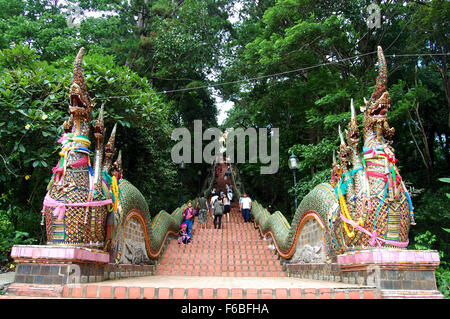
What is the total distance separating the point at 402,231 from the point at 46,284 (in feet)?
14.9

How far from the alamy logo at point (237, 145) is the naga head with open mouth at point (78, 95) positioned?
363 inches

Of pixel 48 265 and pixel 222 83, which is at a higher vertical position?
pixel 222 83

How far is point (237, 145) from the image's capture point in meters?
19.3

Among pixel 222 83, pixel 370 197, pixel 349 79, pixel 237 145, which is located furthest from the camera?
pixel 237 145

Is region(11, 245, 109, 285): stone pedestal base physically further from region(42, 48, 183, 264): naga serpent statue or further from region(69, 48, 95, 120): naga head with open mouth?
region(69, 48, 95, 120): naga head with open mouth

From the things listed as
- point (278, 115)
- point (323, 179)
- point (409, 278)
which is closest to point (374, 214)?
point (409, 278)

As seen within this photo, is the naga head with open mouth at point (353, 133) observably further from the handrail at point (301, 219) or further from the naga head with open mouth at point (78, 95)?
the naga head with open mouth at point (78, 95)

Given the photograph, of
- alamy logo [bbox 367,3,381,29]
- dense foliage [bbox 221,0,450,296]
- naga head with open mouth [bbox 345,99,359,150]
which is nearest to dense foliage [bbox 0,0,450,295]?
dense foliage [bbox 221,0,450,296]

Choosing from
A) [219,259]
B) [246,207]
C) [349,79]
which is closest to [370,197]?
[219,259]

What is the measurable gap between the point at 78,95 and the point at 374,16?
10.8 m

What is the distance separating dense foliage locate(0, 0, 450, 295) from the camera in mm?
7584

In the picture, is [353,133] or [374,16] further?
[374,16]

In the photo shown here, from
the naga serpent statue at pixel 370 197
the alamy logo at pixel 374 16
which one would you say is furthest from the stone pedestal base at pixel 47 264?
the alamy logo at pixel 374 16

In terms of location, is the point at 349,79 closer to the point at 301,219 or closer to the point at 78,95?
the point at 301,219
